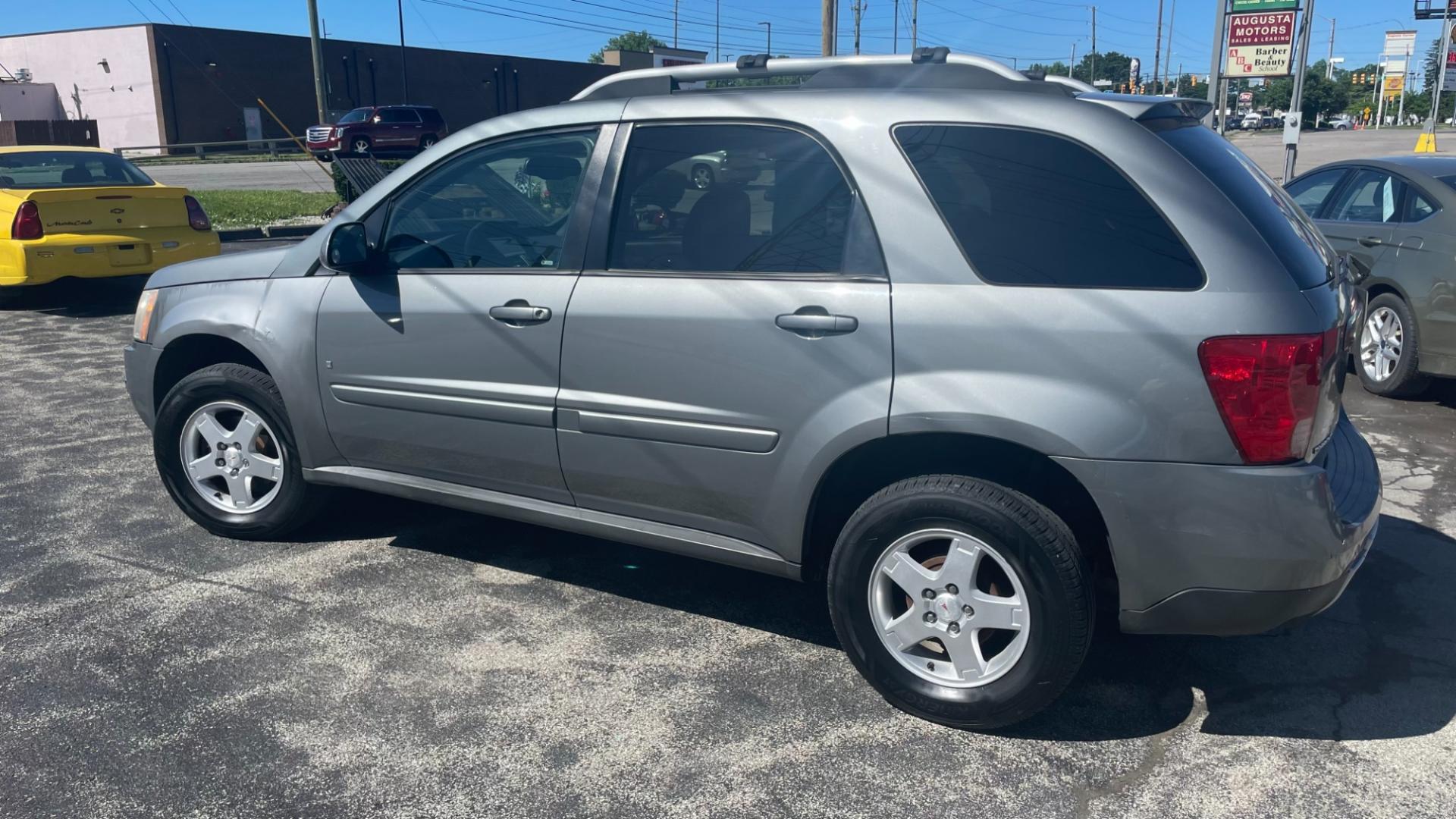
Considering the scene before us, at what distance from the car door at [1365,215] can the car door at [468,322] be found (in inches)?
226

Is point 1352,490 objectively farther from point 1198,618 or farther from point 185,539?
point 185,539

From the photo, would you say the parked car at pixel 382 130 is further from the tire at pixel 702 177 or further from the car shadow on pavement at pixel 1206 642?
the tire at pixel 702 177

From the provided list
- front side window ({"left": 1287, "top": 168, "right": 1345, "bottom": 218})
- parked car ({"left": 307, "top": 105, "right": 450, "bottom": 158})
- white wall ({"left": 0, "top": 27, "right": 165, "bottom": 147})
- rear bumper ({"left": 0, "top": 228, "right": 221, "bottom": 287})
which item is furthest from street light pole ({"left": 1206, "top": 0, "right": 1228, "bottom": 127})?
white wall ({"left": 0, "top": 27, "right": 165, "bottom": 147})

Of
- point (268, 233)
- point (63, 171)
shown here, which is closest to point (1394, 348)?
point (63, 171)

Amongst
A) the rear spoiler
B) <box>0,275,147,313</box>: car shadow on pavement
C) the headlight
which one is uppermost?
the rear spoiler

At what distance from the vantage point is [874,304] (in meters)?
3.23

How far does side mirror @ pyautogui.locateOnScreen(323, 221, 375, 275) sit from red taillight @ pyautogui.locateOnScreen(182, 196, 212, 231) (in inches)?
288

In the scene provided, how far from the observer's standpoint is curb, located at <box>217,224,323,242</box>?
15.8 meters

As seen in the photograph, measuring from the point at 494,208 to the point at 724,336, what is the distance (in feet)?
4.01

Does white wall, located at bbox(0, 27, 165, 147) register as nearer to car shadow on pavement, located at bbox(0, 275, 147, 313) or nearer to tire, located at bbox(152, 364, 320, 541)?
car shadow on pavement, located at bbox(0, 275, 147, 313)

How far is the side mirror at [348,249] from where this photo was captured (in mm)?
4109

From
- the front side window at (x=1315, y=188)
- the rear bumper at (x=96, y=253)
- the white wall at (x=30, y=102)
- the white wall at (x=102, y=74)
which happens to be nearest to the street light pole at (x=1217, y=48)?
the front side window at (x=1315, y=188)

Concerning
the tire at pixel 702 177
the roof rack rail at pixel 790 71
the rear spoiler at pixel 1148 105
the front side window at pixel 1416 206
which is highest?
the roof rack rail at pixel 790 71

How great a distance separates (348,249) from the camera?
4.12 meters
